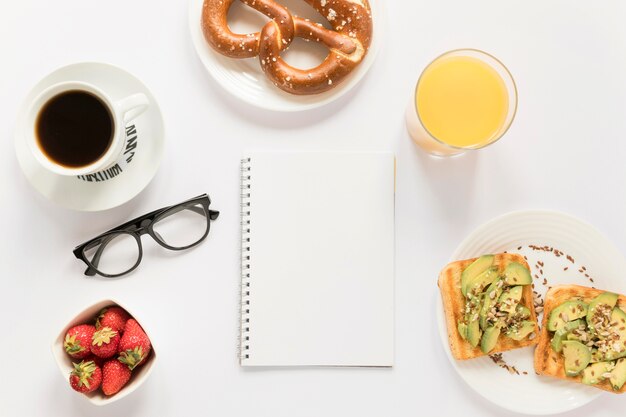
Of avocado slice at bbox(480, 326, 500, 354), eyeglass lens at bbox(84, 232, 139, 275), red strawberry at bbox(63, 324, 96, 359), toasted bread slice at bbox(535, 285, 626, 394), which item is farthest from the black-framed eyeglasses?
toasted bread slice at bbox(535, 285, 626, 394)

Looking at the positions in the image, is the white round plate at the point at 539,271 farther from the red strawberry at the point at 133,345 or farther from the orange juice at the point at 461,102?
the red strawberry at the point at 133,345

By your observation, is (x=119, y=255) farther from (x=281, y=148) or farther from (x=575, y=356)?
(x=575, y=356)

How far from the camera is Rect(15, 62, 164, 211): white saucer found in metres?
1.11

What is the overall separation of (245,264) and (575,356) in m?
0.67

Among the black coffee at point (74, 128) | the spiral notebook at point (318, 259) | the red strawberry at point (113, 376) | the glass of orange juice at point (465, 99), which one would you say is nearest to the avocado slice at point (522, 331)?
the spiral notebook at point (318, 259)

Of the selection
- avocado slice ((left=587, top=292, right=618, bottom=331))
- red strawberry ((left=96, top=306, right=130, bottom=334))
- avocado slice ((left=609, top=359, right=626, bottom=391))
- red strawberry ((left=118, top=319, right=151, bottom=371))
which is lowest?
avocado slice ((left=609, top=359, right=626, bottom=391))

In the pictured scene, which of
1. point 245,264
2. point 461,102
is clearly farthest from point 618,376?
point 245,264

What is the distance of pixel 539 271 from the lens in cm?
119

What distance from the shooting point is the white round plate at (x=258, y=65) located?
116cm

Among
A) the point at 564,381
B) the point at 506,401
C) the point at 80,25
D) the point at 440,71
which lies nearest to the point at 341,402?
the point at 506,401

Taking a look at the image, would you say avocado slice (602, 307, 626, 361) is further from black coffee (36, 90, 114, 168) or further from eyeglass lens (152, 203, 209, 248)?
black coffee (36, 90, 114, 168)

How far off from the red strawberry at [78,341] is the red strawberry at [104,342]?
0.02m

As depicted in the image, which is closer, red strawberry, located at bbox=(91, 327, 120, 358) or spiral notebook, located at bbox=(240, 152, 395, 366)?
red strawberry, located at bbox=(91, 327, 120, 358)

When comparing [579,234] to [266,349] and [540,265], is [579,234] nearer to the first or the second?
[540,265]
